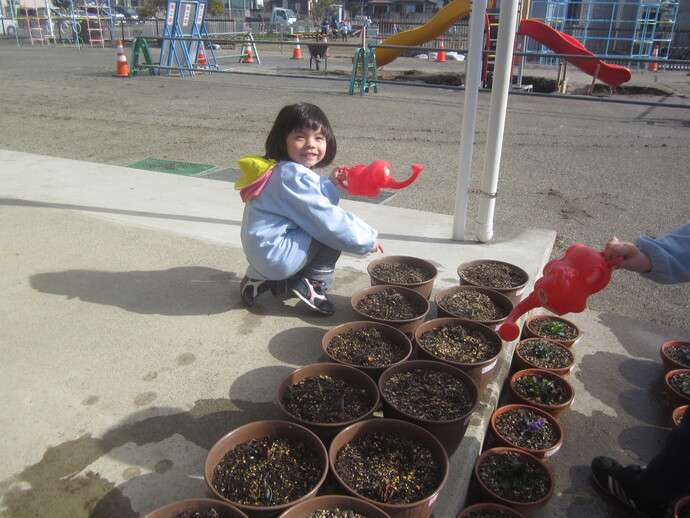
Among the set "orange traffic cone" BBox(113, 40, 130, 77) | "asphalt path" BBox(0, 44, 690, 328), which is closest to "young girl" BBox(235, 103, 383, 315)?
"asphalt path" BBox(0, 44, 690, 328)

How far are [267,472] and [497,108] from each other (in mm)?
2498

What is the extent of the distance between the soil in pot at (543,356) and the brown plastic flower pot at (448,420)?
0.62m

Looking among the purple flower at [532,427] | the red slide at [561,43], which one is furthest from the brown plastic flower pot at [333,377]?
the red slide at [561,43]

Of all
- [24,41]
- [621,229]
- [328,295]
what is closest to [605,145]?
[621,229]

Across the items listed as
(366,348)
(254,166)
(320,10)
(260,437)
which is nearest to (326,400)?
(260,437)

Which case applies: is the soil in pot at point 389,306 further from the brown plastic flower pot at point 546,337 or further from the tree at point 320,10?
the tree at point 320,10

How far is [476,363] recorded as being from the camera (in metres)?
2.14

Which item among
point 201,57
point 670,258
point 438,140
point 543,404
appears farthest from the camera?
point 201,57

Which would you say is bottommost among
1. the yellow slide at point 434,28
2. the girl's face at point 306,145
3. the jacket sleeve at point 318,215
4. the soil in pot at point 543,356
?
the soil in pot at point 543,356

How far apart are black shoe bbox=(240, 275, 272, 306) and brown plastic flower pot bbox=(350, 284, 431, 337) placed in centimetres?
47

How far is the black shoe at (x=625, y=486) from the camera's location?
1.84 metres

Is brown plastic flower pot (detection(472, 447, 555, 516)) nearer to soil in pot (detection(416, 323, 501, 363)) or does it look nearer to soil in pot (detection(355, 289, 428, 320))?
soil in pot (detection(416, 323, 501, 363))

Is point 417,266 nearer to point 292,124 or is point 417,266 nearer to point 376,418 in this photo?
point 292,124

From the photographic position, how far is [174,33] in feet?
45.5
